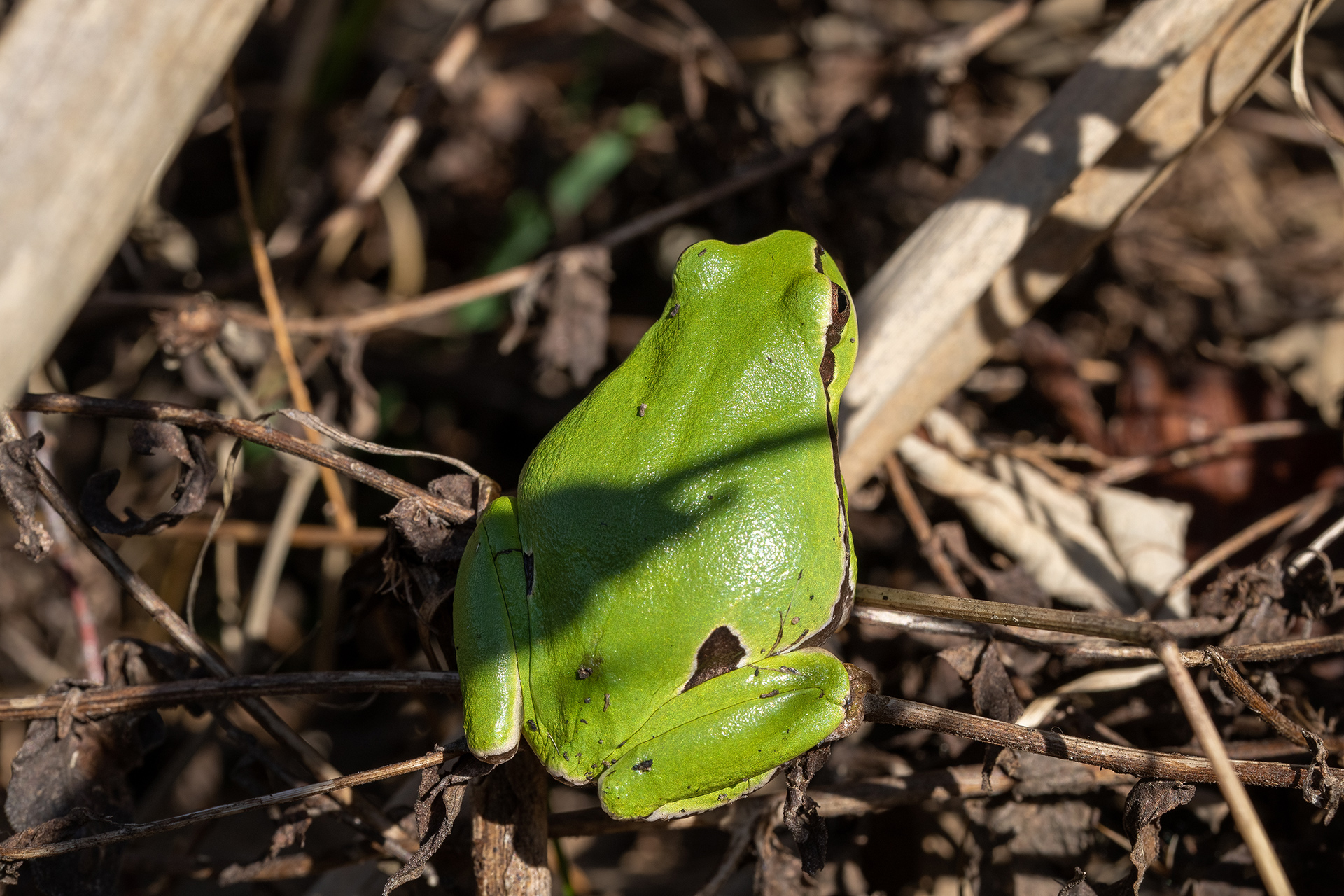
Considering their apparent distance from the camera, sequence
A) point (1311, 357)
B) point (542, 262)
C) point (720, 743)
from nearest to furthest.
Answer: point (720, 743), point (542, 262), point (1311, 357)

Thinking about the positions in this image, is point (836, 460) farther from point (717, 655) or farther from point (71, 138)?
point (71, 138)

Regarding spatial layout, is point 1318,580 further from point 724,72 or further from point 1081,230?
point 724,72

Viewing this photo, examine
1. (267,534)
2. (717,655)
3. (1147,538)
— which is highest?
(717,655)

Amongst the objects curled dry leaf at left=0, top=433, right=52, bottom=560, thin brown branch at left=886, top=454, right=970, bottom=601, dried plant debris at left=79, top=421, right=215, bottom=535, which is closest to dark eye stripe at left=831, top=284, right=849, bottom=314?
thin brown branch at left=886, top=454, right=970, bottom=601

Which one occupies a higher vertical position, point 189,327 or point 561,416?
point 189,327

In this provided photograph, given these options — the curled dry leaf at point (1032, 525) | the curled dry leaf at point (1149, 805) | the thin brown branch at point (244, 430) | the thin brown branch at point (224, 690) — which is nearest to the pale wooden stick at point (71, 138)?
the thin brown branch at point (244, 430)

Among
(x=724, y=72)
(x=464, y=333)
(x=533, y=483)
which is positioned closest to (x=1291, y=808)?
(x=533, y=483)

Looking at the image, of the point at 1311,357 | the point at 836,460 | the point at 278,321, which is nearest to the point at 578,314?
the point at 278,321
